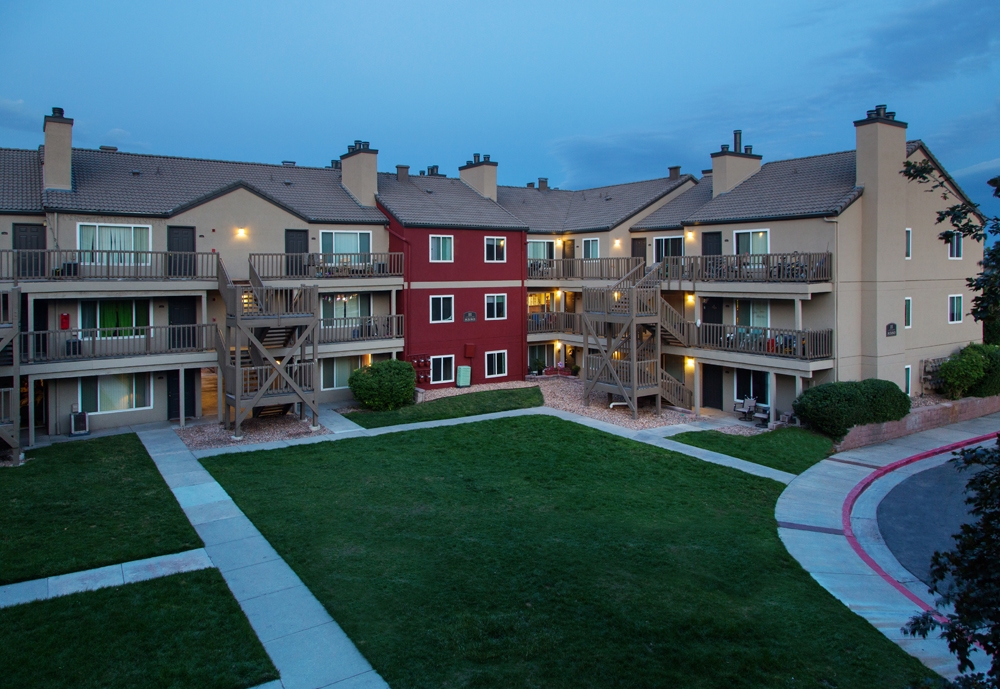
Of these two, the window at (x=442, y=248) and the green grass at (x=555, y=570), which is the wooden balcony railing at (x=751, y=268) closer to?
the green grass at (x=555, y=570)

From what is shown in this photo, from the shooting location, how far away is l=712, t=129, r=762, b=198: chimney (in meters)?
29.9

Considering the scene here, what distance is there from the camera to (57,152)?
23.9 meters

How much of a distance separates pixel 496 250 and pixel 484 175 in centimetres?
495

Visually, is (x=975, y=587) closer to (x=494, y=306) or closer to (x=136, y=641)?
(x=136, y=641)

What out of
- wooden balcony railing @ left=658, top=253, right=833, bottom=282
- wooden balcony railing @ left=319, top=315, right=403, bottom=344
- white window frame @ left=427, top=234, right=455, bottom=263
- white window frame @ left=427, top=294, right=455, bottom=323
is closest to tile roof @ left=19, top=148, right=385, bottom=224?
white window frame @ left=427, top=234, right=455, bottom=263

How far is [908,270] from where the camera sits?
2694 centimetres

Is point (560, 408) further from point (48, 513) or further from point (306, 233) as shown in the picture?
point (48, 513)

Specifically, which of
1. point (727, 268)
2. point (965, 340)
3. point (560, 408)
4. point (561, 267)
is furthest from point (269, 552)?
point (965, 340)

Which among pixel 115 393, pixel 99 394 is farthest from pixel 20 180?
pixel 115 393

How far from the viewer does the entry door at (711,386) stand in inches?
1101

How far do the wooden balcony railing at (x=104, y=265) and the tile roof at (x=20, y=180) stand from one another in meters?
1.86

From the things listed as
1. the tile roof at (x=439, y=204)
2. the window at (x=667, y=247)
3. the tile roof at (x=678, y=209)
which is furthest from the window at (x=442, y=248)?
the window at (x=667, y=247)

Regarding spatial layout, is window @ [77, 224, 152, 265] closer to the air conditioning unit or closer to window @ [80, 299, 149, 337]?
window @ [80, 299, 149, 337]

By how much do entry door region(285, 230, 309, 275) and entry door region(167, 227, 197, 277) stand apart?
3474mm
